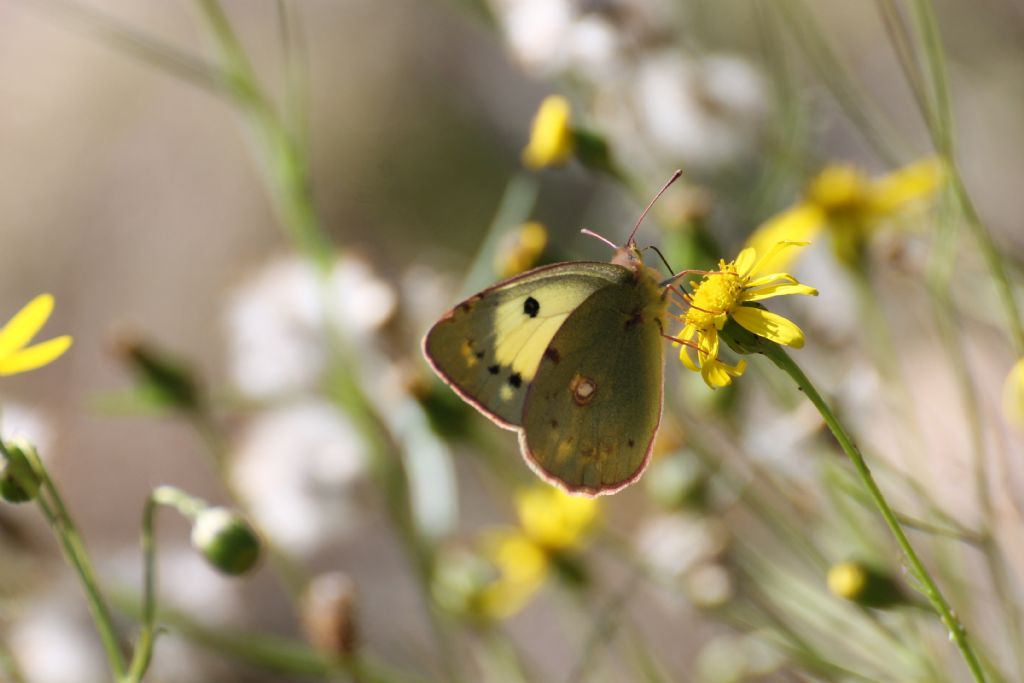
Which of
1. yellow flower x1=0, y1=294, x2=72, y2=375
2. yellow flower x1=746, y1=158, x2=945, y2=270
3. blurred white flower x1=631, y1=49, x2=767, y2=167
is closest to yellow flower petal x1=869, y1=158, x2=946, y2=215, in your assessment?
yellow flower x1=746, y1=158, x2=945, y2=270

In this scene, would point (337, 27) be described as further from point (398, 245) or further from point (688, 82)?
point (688, 82)

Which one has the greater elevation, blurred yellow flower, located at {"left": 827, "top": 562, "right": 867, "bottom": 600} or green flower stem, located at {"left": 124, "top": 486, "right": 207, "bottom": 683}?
green flower stem, located at {"left": 124, "top": 486, "right": 207, "bottom": 683}

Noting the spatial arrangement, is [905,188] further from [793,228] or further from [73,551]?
[73,551]

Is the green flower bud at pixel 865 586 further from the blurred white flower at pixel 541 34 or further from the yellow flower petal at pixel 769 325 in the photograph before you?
the blurred white flower at pixel 541 34

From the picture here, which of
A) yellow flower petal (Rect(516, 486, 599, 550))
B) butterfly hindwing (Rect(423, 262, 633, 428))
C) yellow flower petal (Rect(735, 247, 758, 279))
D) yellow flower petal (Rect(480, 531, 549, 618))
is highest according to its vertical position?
yellow flower petal (Rect(735, 247, 758, 279))

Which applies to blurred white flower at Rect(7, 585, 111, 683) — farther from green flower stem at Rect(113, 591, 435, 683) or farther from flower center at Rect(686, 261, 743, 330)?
flower center at Rect(686, 261, 743, 330)

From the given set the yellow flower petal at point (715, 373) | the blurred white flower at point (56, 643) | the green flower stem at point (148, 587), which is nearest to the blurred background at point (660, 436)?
the blurred white flower at point (56, 643)

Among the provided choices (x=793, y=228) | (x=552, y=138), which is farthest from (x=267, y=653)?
(x=793, y=228)
